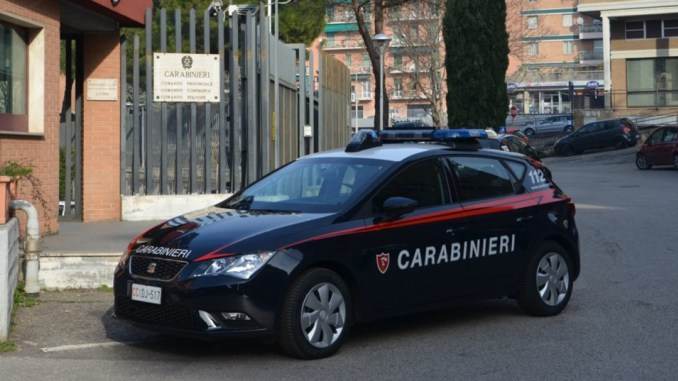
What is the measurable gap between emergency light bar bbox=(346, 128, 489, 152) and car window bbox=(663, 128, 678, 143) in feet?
85.6

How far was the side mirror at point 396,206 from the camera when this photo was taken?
7586 mm

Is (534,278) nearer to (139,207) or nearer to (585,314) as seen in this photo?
(585,314)

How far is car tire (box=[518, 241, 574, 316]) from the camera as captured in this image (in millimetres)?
8734

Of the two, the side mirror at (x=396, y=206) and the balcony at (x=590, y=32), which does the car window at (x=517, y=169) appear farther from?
the balcony at (x=590, y=32)

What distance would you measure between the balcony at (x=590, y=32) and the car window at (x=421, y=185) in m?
81.5

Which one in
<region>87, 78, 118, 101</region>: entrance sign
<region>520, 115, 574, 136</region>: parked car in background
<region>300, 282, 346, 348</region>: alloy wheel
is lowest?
<region>300, 282, 346, 348</region>: alloy wheel

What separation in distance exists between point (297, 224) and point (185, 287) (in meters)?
0.94

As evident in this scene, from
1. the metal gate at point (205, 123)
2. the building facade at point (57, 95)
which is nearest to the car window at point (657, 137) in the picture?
the metal gate at point (205, 123)

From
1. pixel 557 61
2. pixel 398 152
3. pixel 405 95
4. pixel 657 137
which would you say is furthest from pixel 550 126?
pixel 398 152

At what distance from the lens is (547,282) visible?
8898 millimetres

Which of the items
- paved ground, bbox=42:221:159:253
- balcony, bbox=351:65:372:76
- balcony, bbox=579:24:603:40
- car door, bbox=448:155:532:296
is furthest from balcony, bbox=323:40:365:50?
car door, bbox=448:155:532:296

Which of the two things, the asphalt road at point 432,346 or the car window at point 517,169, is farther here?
the car window at point 517,169

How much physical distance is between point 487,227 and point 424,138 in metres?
1.19

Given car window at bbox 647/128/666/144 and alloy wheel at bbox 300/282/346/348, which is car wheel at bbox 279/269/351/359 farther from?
car window at bbox 647/128/666/144
